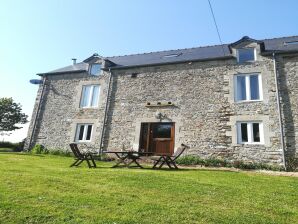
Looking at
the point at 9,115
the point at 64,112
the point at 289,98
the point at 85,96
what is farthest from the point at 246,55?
the point at 9,115

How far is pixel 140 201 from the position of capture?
176 inches

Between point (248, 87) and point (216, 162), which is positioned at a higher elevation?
point (248, 87)

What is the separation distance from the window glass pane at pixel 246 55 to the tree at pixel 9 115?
87.6ft

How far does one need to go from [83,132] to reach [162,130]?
4.91 m

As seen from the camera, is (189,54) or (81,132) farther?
(189,54)

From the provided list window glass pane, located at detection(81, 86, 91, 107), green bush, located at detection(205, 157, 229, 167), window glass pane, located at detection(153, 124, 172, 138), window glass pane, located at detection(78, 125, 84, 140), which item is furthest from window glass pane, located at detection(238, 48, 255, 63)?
window glass pane, located at detection(78, 125, 84, 140)

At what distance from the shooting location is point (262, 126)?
1170 centimetres

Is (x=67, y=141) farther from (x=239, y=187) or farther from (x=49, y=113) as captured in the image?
(x=239, y=187)

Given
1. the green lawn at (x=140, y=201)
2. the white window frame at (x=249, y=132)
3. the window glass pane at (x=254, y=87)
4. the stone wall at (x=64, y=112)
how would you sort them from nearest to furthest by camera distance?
the green lawn at (x=140, y=201) → the white window frame at (x=249, y=132) → the window glass pane at (x=254, y=87) → the stone wall at (x=64, y=112)

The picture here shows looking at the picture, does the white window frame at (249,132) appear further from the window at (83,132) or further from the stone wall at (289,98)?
the window at (83,132)

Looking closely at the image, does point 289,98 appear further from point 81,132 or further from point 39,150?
point 39,150

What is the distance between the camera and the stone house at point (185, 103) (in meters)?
11.8

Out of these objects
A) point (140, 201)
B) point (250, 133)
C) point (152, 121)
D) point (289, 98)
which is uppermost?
point (289, 98)

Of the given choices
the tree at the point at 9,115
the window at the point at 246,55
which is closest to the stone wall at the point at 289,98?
the window at the point at 246,55
